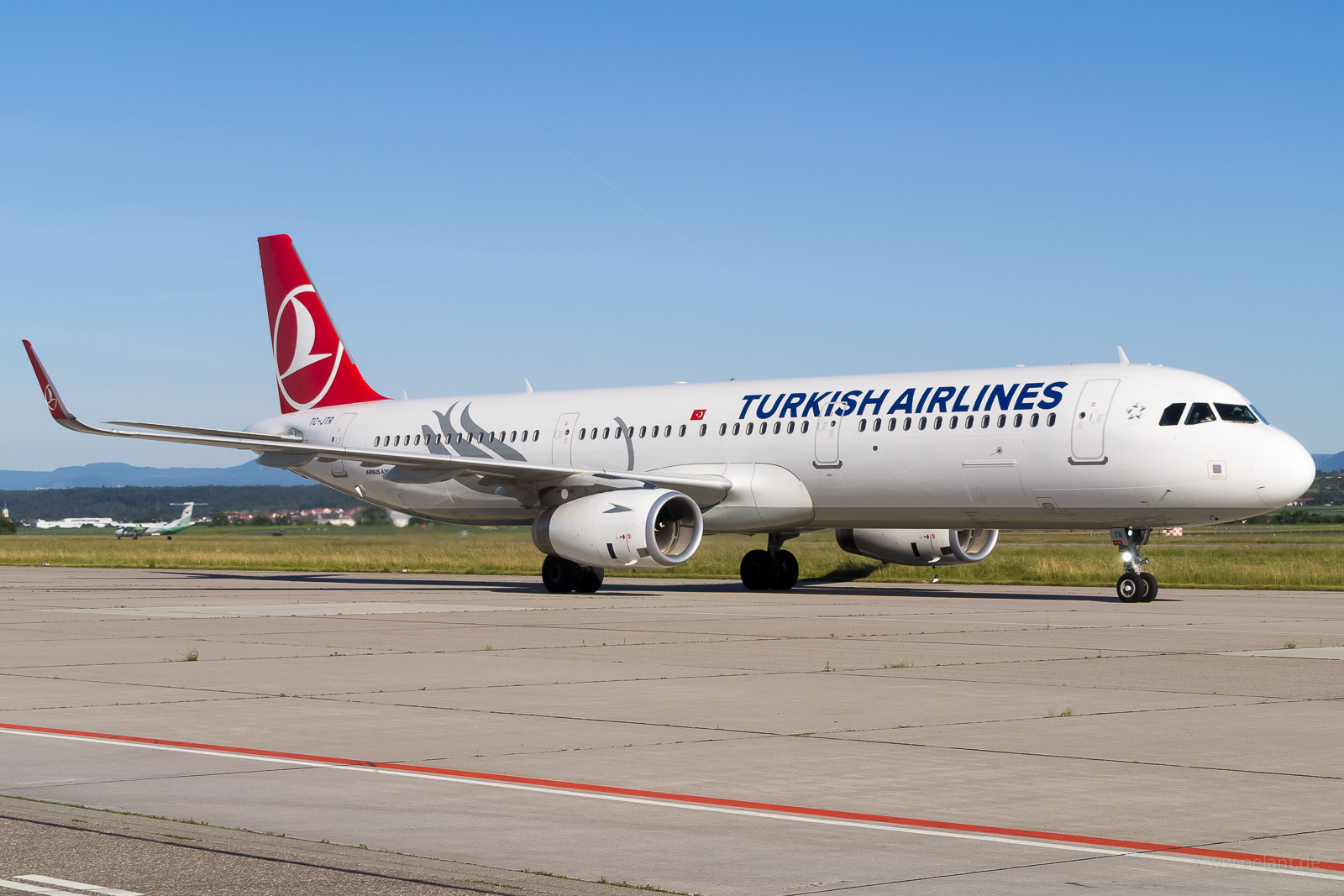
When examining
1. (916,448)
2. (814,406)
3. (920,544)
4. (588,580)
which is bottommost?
(588,580)

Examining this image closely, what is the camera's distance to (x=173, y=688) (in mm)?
12281

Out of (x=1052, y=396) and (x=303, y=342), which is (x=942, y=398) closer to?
(x=1052, y=396)

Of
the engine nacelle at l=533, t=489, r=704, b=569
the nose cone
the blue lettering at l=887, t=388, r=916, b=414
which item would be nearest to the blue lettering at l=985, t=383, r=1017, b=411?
the blue lettering at l=887, t=388, r=916, b=414

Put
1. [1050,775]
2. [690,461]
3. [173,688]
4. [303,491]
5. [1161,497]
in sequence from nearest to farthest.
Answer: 1. [1050,775]
2. [173,688]
3. [1161,497]
4. [690,461]
5. [303,491]

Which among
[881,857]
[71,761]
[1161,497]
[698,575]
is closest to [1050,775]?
[881,857]

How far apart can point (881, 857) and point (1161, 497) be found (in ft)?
59.1

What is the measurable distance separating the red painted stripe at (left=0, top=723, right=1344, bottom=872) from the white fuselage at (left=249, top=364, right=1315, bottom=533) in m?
16.9

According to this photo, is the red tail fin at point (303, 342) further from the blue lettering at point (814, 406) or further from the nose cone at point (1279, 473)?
the nose cone at point (1279, 473)

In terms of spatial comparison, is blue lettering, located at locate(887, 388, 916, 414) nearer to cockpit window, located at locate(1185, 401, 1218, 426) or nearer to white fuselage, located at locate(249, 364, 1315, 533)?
white fuselage, located at locate(249, 364, 1315, 533)

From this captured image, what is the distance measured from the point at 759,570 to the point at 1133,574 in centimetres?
825

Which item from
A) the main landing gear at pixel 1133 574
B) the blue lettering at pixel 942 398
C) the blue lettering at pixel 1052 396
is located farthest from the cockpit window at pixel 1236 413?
the blue lettering at pixel 942 398

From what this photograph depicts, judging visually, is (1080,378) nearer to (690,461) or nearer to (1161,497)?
(1161,497)

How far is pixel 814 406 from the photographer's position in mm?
27047

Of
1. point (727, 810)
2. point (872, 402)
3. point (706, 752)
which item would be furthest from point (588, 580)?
point (727, 810)
